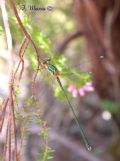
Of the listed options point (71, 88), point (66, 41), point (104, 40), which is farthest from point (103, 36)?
point (71, 88)

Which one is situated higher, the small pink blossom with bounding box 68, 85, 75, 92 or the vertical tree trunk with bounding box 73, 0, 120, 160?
the small pink blossom with bounding box 68, 85, 75, 92

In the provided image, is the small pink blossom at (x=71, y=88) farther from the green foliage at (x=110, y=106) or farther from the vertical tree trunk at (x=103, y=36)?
the green foliage at (x=110, y=106)

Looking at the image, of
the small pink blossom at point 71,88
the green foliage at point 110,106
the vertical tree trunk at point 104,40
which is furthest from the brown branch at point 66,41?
the small pink blossom at point 71,88

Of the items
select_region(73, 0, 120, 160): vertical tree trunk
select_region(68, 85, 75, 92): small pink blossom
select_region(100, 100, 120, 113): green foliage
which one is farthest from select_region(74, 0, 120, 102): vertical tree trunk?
select_region(68, 85, 75, 92): small pink blossom

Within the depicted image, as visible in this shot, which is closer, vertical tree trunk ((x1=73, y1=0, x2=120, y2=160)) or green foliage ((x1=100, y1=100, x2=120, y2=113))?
vertical tree trunk ((x1=73, y1=0, x2=120, y2=160))

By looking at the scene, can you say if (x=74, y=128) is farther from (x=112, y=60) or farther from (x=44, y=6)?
(x=44, y=6)

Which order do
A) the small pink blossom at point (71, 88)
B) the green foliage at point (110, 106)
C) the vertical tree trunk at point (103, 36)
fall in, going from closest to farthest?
the small pink blossom at point (71, 88) → the vertical tree trunk at point (103, 36) → the green foliage at point (110, 106)

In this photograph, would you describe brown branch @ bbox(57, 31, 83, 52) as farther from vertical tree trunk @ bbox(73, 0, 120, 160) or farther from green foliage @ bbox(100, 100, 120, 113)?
green foliage @ bbox(100, 100, 120, 113)

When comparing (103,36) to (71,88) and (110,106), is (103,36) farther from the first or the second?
(71,88)
